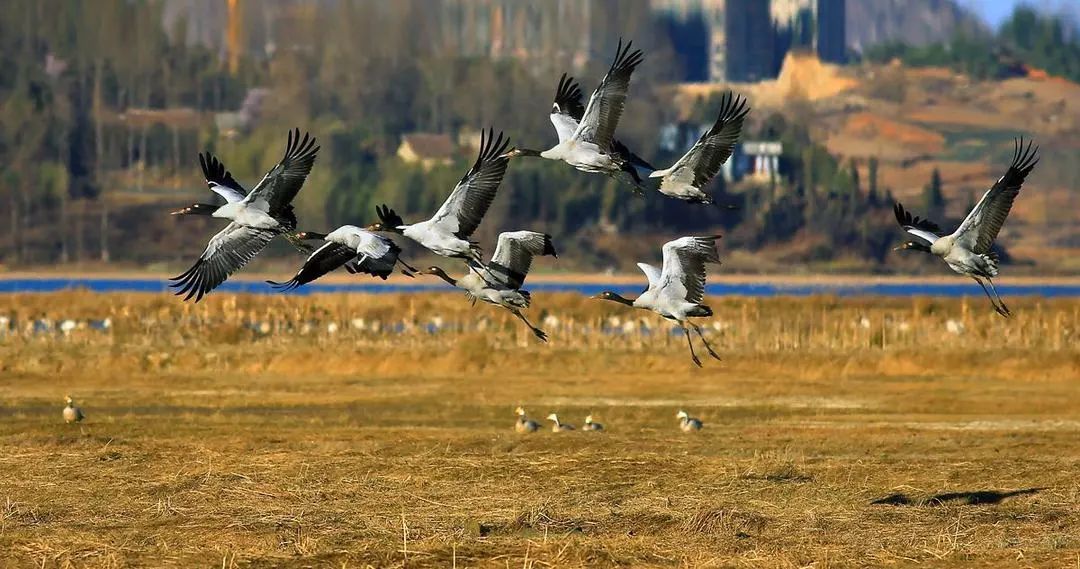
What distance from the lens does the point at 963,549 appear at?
49.8 feet

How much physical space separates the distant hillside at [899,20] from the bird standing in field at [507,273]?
129 m

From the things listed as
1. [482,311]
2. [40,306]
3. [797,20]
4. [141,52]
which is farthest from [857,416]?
[797,20]

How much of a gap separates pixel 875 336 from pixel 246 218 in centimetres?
2597

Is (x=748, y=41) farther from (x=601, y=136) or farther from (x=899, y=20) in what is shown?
(x=601, y=136)

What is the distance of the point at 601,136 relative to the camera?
18062mm

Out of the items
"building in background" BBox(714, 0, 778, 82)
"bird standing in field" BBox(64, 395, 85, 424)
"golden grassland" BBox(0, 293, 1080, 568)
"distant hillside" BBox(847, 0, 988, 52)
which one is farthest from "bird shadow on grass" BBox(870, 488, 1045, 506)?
"distant hillside" BBox(847, 0, 988, 52)

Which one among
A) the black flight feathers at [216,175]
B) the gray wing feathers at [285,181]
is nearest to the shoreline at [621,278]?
the black flight feathers at [216,175]

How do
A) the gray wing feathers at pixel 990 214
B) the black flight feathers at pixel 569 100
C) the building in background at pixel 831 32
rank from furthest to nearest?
the building in background at pixel 831 32 → the black flight feathers at pixel 569 100 → the gray wing feathers at pixel 990 214

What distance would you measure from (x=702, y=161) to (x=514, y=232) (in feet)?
6.84

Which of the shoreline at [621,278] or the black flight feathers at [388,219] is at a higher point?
the black flight feathers at [388,219]

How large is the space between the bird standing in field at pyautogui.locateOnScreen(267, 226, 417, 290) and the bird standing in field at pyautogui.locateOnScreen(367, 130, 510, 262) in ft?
0.56

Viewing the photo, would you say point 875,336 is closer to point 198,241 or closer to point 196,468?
point 196,468

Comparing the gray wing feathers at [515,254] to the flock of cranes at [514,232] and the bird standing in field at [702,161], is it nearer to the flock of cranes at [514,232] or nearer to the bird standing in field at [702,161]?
the flock of cranes at [514,232]

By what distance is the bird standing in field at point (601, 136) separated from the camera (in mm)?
17406
